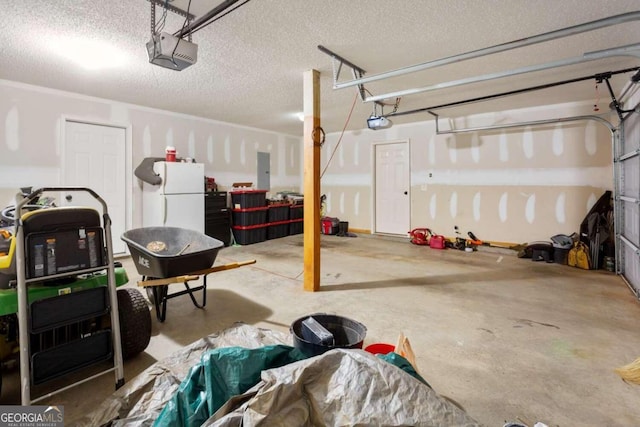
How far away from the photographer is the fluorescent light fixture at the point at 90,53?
3.05 meters

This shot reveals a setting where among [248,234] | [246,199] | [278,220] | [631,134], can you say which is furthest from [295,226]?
[631,134]

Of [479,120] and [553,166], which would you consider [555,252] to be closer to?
[553,166]

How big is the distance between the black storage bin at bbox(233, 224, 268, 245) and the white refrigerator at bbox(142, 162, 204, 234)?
0.93 meters

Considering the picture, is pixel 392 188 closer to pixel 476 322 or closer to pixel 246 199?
pixel 246 199

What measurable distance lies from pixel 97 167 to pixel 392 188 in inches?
227

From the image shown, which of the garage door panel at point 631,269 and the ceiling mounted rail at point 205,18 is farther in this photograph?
the garage door panel at point 631,269

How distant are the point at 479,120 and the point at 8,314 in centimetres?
689

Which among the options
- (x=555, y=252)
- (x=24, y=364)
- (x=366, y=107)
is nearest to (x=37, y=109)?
(x=24, y=364)

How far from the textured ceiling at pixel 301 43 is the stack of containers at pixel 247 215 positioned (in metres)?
2.17

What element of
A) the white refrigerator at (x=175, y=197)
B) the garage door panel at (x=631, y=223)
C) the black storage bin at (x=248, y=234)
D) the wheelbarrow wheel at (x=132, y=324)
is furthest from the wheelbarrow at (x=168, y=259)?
the garage door panel at (x=631, y=223)

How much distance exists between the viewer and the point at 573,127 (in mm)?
5266

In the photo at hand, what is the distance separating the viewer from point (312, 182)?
3.63 m

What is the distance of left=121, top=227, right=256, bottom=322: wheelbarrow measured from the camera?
2.54m

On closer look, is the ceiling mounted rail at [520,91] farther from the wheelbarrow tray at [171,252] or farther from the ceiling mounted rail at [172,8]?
the wheelbarrow tray at [171,252]
